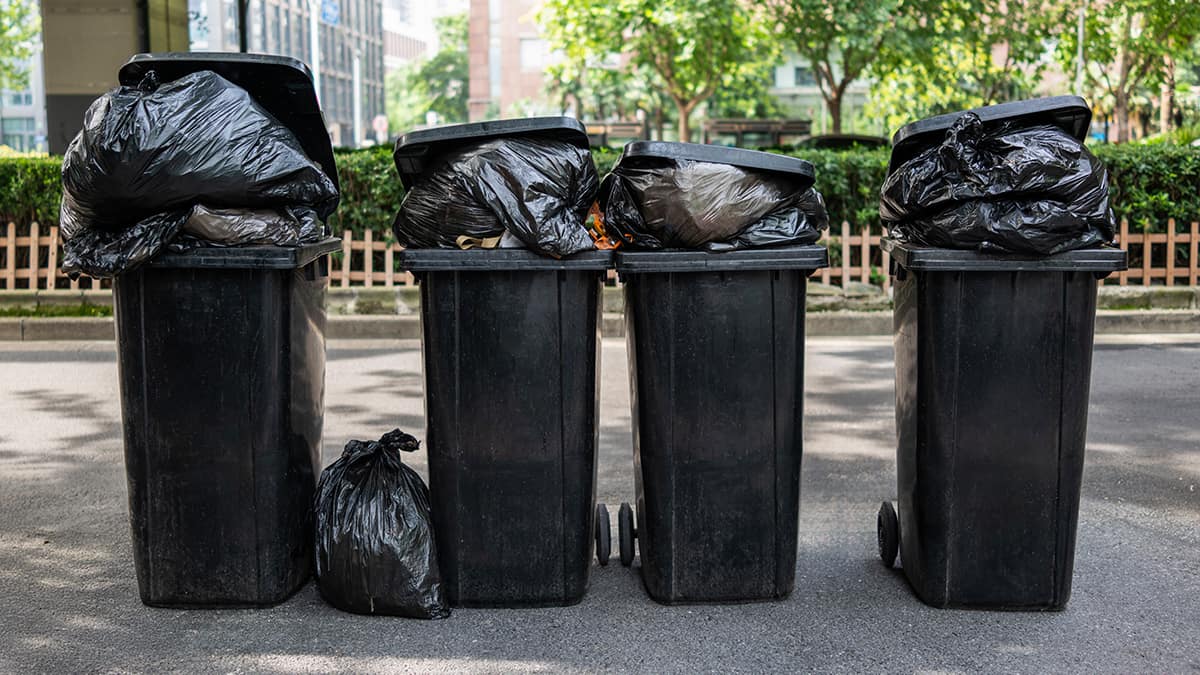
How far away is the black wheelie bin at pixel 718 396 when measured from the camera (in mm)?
3891

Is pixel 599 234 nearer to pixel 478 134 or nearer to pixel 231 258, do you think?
pixel 478 134

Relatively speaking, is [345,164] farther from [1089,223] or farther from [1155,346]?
[1089,223]

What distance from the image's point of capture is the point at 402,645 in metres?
3.78

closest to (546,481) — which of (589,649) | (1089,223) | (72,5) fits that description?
(589,649)

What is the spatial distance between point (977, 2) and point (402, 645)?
1742 centimetres

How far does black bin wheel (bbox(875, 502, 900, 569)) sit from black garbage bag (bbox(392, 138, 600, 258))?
148cm

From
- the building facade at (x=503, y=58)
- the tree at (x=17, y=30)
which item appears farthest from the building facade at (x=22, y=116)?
the tree at (x=17, y=30)

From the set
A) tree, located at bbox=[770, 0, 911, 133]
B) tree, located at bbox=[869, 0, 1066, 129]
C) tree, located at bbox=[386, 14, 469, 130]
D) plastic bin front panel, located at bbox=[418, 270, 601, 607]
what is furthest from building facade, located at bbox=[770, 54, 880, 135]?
plastic bin front panel, located at bbox=[418, 270, 601, 607]

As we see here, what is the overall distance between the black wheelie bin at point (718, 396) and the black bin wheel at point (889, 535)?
0.50m

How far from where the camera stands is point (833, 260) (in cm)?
1134

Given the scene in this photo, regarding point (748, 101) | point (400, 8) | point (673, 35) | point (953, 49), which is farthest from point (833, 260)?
point (400, 8)

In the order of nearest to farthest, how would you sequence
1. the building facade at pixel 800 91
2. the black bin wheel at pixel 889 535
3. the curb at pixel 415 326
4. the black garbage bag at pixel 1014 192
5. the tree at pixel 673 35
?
the black garbage bag at pixel 1014 192
the black bin wheel at pixel 889 535
the curb at pixel 415 326
the tree at pixel 673 35
the building facade at pixel 800 91

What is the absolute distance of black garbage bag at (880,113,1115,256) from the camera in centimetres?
379

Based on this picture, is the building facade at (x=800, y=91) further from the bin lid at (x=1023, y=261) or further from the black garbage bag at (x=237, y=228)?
the black garbage bag at (x=237, y=228)
